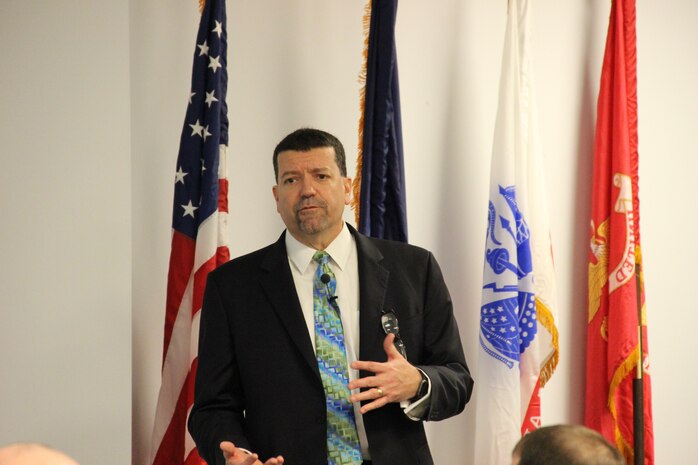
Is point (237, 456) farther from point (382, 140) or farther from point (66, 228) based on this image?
point (382, 140)

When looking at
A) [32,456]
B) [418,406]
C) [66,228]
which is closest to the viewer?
[32,456]

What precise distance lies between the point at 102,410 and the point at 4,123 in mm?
1204

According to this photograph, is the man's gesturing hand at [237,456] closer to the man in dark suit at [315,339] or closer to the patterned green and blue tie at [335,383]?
the man in dark suit at [315,339]

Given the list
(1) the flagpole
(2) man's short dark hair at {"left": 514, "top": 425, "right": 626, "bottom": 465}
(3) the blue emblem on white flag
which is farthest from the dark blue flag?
(2) man's short dark hair at {"left": 514, "top": 425, "right": 626, "bottom": 465}

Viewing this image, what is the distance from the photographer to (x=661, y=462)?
4.91m

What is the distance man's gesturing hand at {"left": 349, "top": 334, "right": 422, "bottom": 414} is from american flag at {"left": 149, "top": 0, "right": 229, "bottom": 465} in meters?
1.21

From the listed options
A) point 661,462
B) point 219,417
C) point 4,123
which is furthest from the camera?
point 661,462

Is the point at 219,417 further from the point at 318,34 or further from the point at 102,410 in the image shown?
the point at 318,34

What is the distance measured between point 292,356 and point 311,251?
359 mm

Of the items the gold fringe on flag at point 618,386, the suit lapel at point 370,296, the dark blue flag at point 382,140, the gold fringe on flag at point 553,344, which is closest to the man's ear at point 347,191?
the suit lapel at point 370,296

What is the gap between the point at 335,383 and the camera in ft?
8.58

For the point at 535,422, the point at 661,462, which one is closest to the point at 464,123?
the point at 535,422

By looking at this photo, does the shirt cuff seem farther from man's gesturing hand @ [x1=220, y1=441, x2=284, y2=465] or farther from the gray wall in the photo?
the gray wall

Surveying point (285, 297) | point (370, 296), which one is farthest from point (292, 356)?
point (370, 296)
